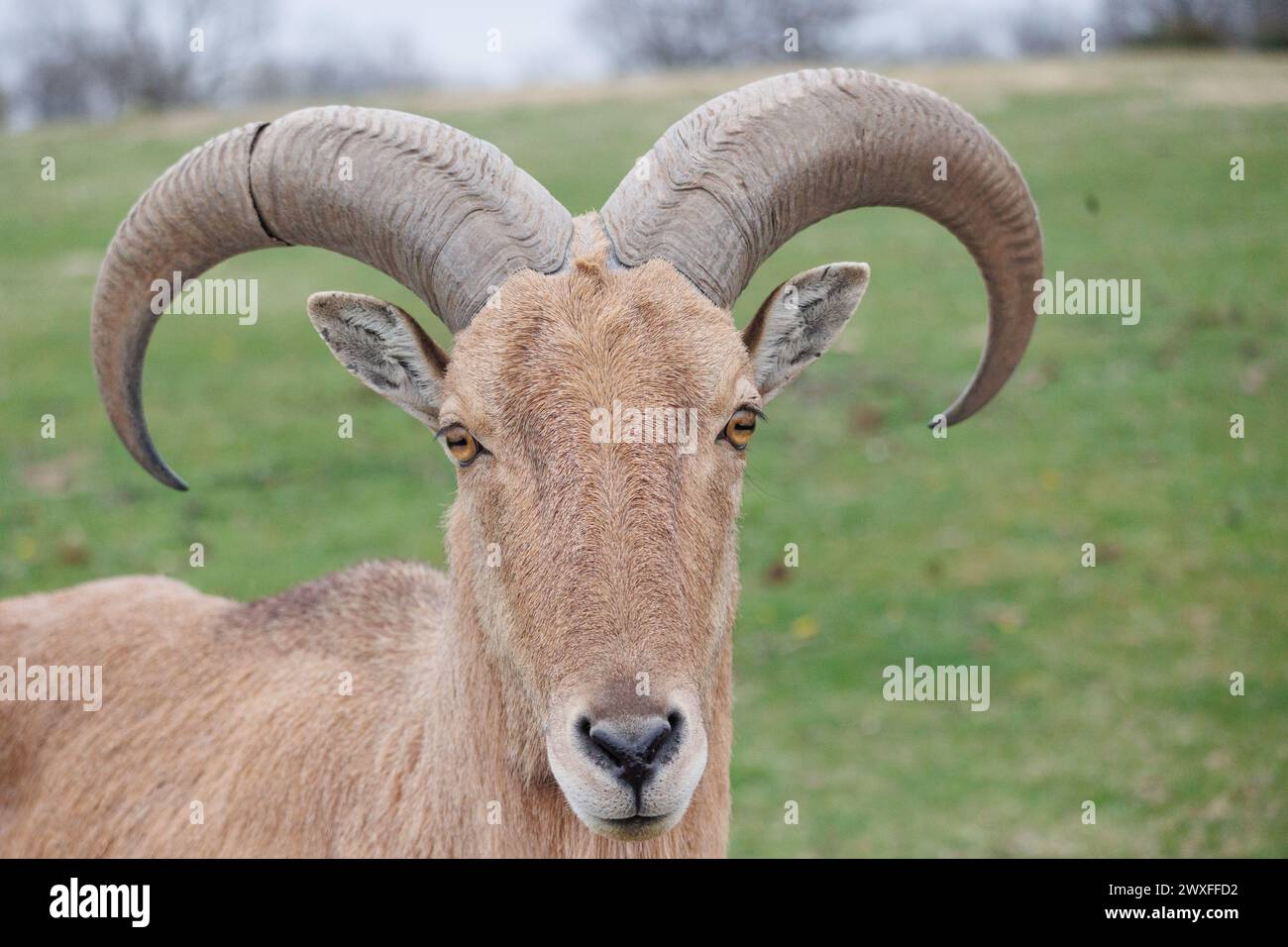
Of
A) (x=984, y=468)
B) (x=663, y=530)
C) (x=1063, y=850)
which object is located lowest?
(x=1063, y=850)

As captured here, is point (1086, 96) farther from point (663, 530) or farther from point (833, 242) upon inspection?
point (663, 530)

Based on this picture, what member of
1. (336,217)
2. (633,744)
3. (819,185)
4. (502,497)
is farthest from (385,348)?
(633,744)

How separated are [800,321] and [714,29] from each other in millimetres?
59889

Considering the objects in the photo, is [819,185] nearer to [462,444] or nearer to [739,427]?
[739,427]

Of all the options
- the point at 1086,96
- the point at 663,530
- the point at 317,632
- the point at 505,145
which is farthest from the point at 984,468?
the point at 1086,96

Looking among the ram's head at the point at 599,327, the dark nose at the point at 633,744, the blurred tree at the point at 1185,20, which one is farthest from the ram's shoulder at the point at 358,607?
the blurred tree at the point at 1185,20

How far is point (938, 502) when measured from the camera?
15461 millimetres

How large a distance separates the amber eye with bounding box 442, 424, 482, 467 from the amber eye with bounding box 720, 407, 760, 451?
0.83m

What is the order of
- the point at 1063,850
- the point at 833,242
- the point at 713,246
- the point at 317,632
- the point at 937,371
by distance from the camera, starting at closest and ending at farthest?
the point at 713,246, the point at 317,632, the point at 1063,850, the point at 937,371, the point at 833,242

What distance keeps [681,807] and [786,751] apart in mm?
7056

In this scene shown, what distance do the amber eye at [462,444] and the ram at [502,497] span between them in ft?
0.18

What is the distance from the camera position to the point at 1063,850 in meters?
9.37

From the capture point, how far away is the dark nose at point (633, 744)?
3824mm

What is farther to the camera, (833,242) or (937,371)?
(833,242)
